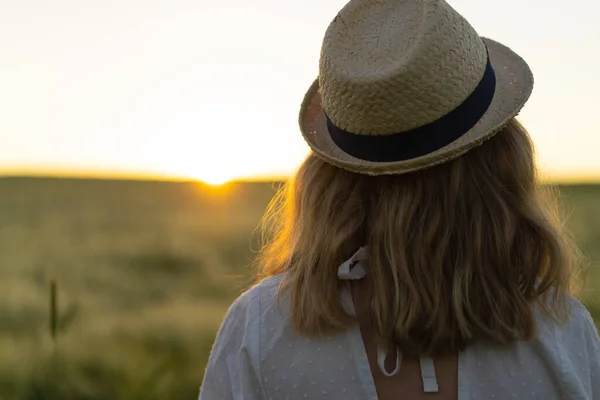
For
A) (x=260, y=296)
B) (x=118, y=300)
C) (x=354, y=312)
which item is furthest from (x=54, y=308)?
(x=118, y=300)

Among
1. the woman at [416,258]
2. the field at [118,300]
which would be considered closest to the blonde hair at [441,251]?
the woman at [416,258]

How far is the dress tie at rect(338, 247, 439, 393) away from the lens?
1434 millimetres

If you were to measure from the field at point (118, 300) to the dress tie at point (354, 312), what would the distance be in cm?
87

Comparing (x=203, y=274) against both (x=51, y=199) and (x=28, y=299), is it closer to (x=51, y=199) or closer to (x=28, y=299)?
(x=28, y=299)

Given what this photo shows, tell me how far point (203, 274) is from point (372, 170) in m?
6.37

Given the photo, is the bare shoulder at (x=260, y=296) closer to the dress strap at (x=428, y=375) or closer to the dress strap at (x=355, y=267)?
the dress strap at (x=355, y=267)

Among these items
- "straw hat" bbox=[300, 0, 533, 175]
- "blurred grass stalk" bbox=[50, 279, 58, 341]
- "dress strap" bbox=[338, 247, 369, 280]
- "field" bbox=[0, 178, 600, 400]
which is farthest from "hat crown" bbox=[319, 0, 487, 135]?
"blurred grass stalk" bbox=[50, 279, 58, 341]

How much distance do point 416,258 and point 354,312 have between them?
0.12 meters

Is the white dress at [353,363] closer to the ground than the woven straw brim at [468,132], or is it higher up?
closer to the ground

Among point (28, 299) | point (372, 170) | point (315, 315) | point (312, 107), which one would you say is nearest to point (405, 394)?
point (315, 315)

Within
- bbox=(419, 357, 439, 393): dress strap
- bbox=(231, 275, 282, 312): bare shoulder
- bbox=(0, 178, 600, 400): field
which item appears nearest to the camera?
bbox=(419, 357, 439, 393): dress strap

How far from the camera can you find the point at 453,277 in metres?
1.49

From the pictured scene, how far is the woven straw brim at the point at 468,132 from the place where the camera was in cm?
155

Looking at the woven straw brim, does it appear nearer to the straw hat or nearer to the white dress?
the straw hat
